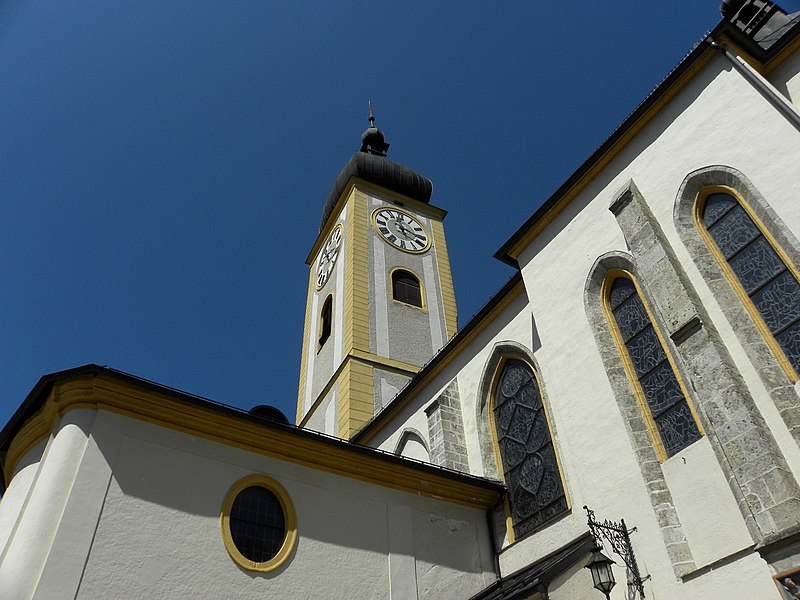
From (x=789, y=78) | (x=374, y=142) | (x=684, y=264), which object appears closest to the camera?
(x=684, y=264)

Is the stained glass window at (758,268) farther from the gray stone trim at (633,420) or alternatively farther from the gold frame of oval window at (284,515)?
the gold frame of oval window at (284,515)

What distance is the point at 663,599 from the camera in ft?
22.7

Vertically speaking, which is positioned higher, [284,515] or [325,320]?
[325,320]

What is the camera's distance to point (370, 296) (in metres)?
21.0

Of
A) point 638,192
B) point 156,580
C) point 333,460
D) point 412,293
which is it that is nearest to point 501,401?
point 333,460

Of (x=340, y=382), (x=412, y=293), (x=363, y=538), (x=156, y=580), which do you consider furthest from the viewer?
(x=412, y=293)

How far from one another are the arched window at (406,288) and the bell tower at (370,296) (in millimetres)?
38

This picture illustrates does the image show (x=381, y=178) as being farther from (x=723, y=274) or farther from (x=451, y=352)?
(x=723, y=274)

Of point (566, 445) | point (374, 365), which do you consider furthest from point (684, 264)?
point (374, 365)

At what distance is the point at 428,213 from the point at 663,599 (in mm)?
20527

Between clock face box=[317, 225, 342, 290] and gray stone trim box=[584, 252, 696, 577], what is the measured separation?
15421 millimetres

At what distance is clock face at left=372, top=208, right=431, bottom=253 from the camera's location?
23.8m

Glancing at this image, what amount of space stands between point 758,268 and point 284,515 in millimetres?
6976

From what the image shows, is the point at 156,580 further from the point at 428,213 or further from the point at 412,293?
the point at 428,213
